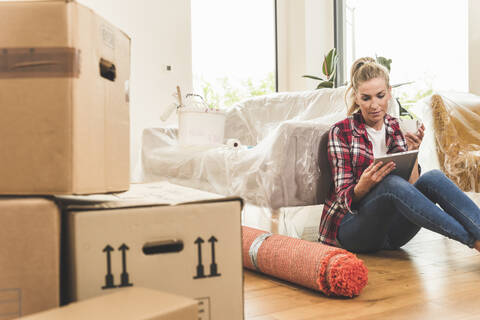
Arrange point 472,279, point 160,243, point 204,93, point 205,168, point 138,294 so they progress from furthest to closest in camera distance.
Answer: point 204,93, point 205,168, point 472,279, point 160,243, point 138,294

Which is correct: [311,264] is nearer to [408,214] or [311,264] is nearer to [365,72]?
[408,214]

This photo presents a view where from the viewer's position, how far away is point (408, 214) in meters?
1.53

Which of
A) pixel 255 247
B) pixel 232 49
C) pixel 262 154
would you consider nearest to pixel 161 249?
pixel 255 247

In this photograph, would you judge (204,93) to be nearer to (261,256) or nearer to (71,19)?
(261,256)

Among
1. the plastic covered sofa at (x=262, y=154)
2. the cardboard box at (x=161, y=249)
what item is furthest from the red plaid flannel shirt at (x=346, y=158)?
the cardboard box at (x=161, y=249)

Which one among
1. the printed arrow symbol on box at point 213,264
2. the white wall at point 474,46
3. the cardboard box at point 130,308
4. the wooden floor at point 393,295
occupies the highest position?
the white wall at point 474,46

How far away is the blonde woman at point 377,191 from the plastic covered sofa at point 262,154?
110 millimetres

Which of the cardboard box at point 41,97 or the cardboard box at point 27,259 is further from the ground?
the cardboard box at point 41,97

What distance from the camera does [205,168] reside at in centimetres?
231

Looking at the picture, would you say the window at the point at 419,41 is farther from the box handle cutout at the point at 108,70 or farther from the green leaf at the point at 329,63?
the box handle cutout at the point at 108,70

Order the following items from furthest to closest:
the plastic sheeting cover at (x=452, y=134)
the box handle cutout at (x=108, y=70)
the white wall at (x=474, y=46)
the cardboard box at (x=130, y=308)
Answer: the white wall at (x=474, y=46) → the plastic sheeting cover at (x=452, y=134) → the box handle cutout at (x=108, y=70) → the cardboard box at (x=130, y=308)

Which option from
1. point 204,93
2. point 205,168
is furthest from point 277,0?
point 205,168

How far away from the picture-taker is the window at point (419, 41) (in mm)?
3123

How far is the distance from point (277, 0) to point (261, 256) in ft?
10.7
